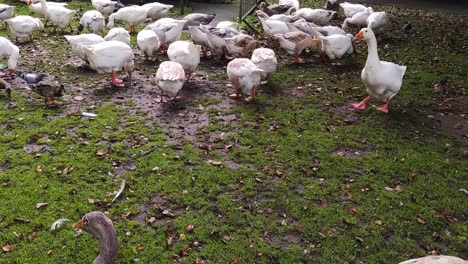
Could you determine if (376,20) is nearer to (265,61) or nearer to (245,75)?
(265,61)

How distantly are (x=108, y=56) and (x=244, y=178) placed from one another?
3.74 m

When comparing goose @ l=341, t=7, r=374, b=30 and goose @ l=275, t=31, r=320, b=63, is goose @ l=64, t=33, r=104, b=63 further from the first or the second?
goose @ l=341, t=7, r=374, b=30

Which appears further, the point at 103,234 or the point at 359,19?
the point at 359,19

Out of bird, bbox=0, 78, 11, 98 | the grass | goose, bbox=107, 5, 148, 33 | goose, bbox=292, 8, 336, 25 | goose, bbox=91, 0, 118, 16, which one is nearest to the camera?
the grass

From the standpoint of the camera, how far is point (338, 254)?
4.39 meters

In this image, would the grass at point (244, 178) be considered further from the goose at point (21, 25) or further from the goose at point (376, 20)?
the goose at point (376, 20)

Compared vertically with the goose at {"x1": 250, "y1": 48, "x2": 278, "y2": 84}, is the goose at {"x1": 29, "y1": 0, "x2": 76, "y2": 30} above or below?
below

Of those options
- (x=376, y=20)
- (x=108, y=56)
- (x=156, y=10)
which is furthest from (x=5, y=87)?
(x=376, y=20)

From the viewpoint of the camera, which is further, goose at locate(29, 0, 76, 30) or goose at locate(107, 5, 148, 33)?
goose at locate(107, 5, 148, 33)

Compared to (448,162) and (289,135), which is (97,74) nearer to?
(289,135)

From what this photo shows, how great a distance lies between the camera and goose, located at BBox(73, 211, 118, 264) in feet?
12.6

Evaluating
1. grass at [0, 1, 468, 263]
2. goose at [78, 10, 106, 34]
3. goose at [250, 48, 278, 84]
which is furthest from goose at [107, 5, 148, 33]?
goose at [250, 48, 278, 84]

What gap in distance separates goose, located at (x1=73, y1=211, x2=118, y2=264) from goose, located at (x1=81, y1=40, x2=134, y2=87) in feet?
14.8

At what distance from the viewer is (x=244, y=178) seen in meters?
5.56
